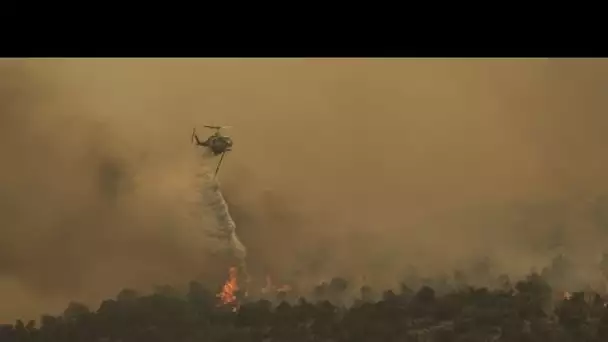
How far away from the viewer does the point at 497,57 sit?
167 cm

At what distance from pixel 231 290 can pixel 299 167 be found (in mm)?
302

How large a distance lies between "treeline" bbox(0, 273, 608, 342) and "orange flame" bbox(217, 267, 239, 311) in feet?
0.05

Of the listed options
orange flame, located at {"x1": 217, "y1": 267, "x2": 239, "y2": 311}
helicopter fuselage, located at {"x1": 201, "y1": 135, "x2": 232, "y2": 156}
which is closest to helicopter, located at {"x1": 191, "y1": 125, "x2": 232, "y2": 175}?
helicopter fuselage, located at {"x1": 201, "y1": 135, "x2": 232, "y2": 156}

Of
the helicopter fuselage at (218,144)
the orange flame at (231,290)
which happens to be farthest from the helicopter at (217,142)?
the orange flame at (231,290)

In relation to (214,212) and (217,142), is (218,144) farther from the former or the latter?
(214,212)

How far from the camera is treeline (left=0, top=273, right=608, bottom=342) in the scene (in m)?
1.52

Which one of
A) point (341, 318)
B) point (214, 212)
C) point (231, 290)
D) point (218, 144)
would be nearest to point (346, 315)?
point (341, 318)

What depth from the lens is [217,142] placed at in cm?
161

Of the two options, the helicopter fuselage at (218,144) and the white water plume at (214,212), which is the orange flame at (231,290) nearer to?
the white water plume at (214,212)

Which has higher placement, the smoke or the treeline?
the smoke

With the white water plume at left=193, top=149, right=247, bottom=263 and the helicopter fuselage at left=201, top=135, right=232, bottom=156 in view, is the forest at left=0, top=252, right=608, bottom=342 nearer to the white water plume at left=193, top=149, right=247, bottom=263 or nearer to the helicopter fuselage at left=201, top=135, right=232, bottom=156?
the white water plume at left=193, top=149, right=247, bottom=263
